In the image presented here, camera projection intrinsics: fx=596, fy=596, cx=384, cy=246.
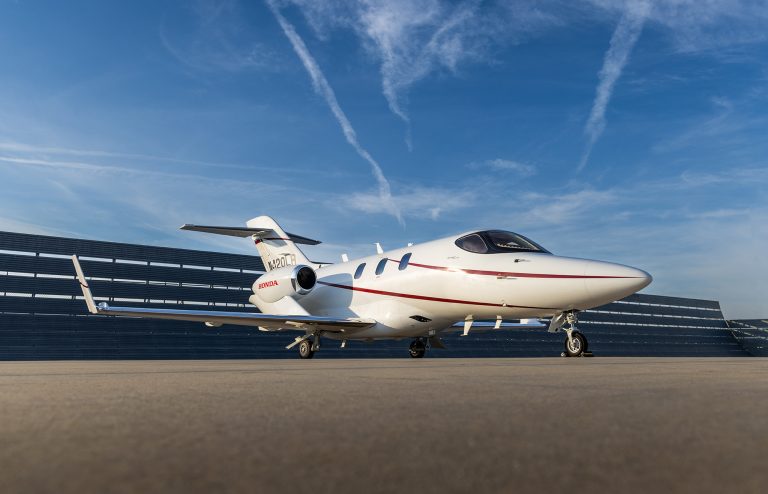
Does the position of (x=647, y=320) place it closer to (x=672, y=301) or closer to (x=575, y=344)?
(x=672, y=301)

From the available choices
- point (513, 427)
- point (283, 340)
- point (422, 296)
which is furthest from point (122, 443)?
point (283, 340)

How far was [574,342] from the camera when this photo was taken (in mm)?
10508

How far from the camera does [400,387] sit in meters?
3.37

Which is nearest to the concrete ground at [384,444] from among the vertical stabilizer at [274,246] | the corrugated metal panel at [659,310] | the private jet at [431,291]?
the private jet at [431,291]

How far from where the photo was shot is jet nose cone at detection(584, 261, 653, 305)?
379 inches

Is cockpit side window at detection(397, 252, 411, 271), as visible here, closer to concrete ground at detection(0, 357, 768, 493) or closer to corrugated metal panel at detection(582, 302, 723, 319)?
concrete ground at detection(0, 357, 768, 493)

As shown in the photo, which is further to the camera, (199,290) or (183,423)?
(199,290)

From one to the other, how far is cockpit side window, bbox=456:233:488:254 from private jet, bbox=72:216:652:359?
2cm

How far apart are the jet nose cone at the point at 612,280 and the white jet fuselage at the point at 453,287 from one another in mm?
15

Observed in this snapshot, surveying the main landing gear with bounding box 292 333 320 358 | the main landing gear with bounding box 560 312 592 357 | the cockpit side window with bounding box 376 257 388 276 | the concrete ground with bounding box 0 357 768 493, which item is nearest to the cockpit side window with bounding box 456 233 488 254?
the main landing gear with bounding box 560 312 592 357

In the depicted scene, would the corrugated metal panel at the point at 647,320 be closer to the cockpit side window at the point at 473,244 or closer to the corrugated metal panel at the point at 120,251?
the corrugated metal panel at the point at 120,251

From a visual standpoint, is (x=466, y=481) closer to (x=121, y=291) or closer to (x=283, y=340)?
(x=121, y=291)

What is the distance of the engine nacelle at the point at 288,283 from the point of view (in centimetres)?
1562

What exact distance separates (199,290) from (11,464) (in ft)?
100
